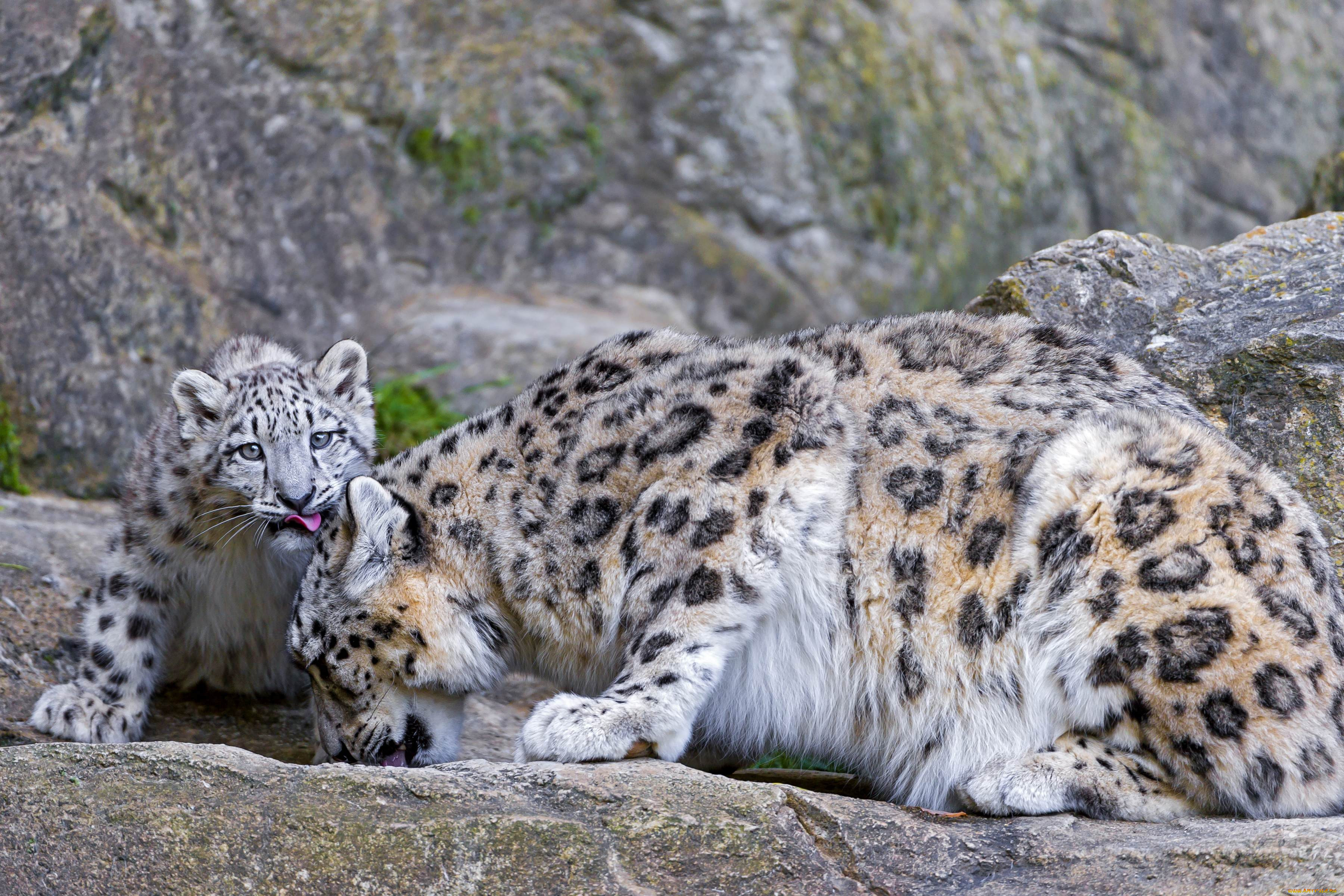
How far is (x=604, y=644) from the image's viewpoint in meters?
4.70

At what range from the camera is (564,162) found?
11086 millimetres

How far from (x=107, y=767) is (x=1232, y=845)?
3.11 m

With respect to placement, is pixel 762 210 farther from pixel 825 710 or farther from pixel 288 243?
pixel 825 710

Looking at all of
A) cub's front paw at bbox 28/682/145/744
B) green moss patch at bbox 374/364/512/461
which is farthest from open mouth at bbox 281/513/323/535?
green moss patch at bbox 374/364/512/461

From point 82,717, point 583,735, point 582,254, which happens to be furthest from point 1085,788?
point 582,254

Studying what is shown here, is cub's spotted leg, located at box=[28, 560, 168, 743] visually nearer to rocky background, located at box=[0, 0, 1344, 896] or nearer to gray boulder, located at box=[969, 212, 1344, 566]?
rocky background, located at box=[0, 0, 1344, 896]

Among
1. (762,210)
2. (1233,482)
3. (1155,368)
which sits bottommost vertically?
(1233,482)

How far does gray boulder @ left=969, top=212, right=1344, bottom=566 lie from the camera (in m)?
5.63

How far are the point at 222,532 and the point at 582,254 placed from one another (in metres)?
5.71

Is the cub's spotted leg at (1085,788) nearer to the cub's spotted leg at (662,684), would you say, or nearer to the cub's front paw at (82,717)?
the cub's spotted leg at (662,684)

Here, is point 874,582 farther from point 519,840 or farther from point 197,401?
point 197,401

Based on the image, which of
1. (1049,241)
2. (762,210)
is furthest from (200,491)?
(1049,241)

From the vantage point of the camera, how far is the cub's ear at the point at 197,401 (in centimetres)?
584

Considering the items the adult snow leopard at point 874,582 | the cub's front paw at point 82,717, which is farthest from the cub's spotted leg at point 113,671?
the adult snow leopard at point 874,582
